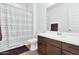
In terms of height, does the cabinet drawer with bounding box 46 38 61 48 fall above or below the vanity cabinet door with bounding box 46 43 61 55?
above

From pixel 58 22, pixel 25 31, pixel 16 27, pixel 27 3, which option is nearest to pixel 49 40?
pixel 58 22

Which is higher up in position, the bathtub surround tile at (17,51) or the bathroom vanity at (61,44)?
the bathroom vanity at (61,44)

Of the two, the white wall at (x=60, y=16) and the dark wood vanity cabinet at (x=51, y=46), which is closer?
the dark wood vanity cabinet at (x=51, y=46)

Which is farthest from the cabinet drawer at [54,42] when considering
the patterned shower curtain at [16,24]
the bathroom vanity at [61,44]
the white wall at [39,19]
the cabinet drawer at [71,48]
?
the patterned shower curtain at [16,24]

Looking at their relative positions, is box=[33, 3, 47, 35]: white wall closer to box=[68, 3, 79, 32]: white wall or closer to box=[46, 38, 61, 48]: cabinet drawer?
box=[46, 38, 61, 48]: cabinet drawer

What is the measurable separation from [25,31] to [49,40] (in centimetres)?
50

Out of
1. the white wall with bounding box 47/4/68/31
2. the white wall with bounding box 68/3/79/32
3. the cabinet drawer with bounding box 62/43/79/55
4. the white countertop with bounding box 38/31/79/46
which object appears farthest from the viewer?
the white wall with bounding box 47/4/68/31

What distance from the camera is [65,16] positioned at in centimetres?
146

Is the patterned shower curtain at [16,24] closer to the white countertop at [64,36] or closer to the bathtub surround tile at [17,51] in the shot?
the bathtub surround tile at [17,51]

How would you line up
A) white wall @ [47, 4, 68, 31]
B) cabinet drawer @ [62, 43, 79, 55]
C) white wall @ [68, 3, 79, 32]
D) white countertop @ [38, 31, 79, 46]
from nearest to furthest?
cabinet drawer @ [62, 43, 79, 55]
white countertop @ [38, 31, 79, 46]
white wall @ [68, 3, 79, 32]
white wall @ [47, 4, 68, 31]

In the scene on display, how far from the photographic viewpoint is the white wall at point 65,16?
1330 millimetres

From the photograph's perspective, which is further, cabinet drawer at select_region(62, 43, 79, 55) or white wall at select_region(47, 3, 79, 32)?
white wall at select_region(47, 3, 79, 32)

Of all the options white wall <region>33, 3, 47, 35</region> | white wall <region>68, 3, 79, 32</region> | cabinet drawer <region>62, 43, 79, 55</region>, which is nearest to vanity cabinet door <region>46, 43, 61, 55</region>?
cabinet drawer <region>62, 43, 79, 55</region>

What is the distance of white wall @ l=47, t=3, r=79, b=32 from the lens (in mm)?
1330
